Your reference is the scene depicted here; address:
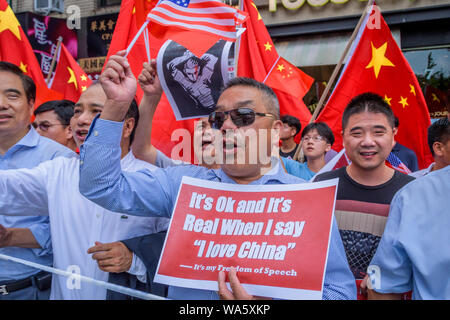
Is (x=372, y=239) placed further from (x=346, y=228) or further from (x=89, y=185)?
(x=89, y=185)

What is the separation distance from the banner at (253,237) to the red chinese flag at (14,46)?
354 cm

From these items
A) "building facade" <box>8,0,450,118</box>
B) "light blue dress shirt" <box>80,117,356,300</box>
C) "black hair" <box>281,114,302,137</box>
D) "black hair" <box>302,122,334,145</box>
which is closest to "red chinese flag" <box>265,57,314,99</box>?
"black hair" <box>281,114,302,137</box>

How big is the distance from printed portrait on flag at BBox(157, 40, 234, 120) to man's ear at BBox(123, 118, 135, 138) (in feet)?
1.39

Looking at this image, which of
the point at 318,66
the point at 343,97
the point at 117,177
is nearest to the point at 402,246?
the point at 117,177

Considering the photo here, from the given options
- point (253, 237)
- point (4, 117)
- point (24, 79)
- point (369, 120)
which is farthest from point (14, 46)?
point (253, 237)

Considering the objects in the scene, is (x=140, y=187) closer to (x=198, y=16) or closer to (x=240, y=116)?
(x=240, y=116)

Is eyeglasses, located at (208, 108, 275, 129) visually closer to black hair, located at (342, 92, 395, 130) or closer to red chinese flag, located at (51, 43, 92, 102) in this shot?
black hair, located at (342, 92, 395, 130)

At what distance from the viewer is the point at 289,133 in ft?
18.5

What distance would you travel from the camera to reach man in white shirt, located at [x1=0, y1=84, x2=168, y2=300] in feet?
6.37

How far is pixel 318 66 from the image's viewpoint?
8.94m

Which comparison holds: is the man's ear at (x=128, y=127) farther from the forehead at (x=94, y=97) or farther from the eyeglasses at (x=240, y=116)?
the eyeglasses at (x=240, y=116)

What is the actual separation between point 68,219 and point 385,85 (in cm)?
346

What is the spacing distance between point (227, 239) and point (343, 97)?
10.0ft

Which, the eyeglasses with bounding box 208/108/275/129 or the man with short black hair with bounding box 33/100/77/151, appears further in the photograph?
the man with short black hair with bounding box 33/100/77/151
